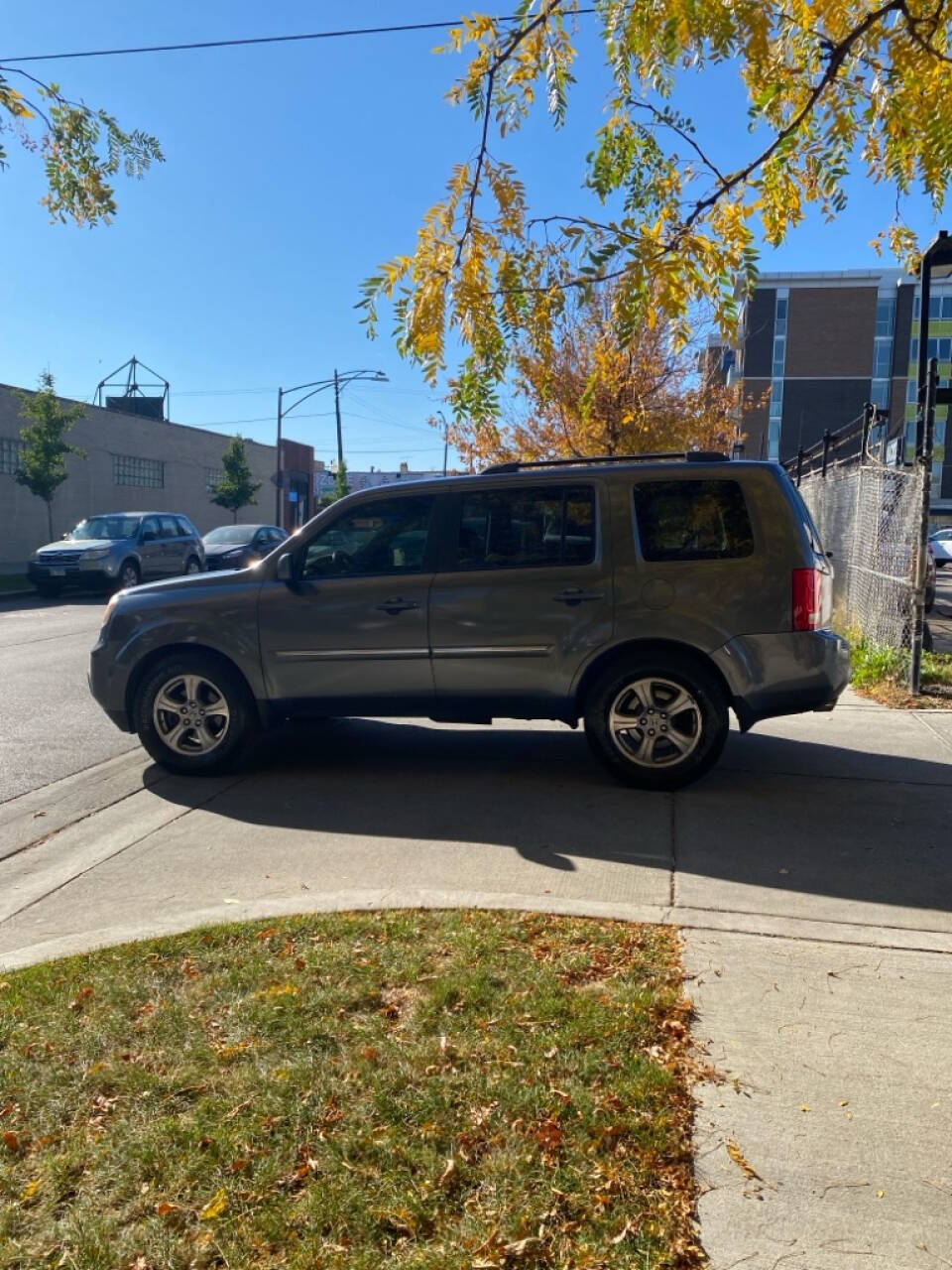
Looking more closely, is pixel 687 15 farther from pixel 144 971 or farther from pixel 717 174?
pixel 144 971

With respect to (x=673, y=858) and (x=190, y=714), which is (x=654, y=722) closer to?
(x=673, y=858)

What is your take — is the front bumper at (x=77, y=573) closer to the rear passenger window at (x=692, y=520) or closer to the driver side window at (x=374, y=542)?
the driver side window at (x=374, y=542)

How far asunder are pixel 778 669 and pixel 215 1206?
423cm

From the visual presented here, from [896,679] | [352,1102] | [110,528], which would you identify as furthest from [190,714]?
[110,528]

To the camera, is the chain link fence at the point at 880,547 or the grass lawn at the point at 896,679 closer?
the grass lawn at the point at 896,679

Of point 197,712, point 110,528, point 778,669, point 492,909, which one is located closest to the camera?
point 492,909

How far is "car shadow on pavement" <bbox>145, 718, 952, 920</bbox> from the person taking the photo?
15.4 feet

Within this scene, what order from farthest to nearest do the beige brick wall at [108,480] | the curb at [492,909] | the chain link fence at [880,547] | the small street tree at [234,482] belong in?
the small street tree at [234,482] → the beige brick wall at [108,480] → the chain link fence at [880,547] → the curb at [492,909]

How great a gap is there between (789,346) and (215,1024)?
75.2 metres

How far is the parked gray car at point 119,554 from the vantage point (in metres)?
21.5

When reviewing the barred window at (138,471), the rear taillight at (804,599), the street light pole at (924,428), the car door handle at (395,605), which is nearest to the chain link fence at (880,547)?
the street light pole at (924,428)

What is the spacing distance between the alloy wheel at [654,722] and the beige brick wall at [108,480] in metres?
28.7

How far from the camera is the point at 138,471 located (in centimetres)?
4016

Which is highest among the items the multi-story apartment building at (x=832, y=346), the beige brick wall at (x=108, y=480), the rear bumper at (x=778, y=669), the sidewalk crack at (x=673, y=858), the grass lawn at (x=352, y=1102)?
the multi-story apartment building at (x=832, y=346)
